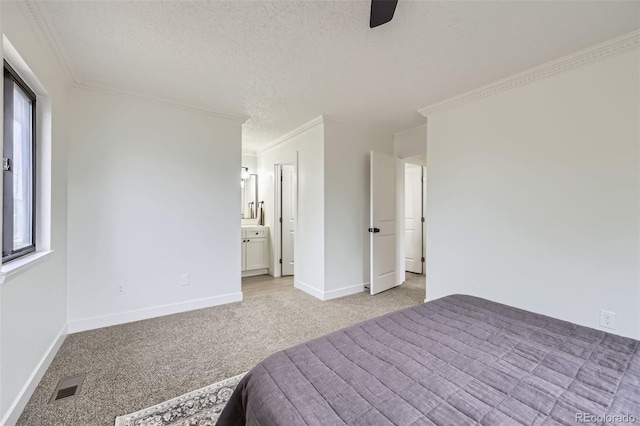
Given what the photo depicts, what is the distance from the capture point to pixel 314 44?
200 centimetres

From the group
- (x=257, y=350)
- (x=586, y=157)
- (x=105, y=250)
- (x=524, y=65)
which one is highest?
(x=524, y=65)

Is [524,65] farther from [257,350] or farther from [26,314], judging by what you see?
[26,314]

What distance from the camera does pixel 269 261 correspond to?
508 cm

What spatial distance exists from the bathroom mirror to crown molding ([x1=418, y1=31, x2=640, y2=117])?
137 inches

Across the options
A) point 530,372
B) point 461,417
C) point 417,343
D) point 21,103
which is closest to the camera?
point 461,417

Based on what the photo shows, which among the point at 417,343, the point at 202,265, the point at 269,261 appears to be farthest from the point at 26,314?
the point at 269,261

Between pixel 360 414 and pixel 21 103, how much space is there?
268 centimetres

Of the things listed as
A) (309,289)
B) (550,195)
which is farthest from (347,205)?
(550,195)

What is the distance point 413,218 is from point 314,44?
3.94 meters

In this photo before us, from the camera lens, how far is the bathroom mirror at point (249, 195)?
5.31 metres

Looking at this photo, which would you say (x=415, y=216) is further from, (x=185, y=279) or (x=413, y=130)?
(x=185, y=279)

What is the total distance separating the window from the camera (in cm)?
161

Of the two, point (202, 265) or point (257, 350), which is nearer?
point (257, 350)

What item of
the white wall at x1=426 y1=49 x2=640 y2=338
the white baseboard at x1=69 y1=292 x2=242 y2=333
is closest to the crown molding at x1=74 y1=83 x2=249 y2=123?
the white baseboard at x1=69 y1=292 x2=242 y2=333
